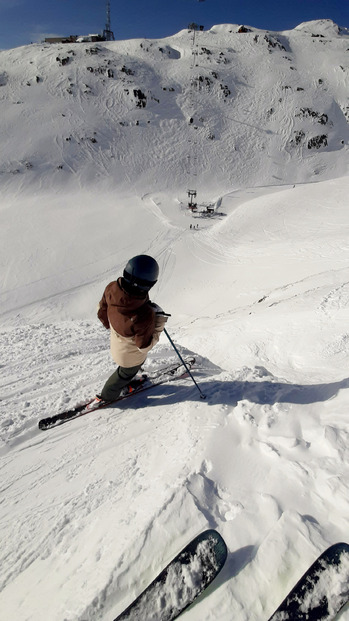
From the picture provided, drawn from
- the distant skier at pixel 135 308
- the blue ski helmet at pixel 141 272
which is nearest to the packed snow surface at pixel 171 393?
the distant skier at pixel 135 308

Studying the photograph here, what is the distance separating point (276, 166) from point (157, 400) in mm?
33745

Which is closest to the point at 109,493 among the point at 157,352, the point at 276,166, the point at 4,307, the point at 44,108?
the point at 157,352

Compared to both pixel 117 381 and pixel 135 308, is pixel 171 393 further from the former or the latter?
pixel 135 308

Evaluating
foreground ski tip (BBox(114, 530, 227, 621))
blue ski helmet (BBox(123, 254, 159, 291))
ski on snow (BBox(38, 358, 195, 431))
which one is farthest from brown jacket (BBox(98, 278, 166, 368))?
foreground ski tip (BBox(114, 530, 227, 621))

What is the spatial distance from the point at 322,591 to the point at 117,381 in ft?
9.48

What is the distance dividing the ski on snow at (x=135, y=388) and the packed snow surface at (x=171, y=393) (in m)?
0.12

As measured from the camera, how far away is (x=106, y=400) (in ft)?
13.8

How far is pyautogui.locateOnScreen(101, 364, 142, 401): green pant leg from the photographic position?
3.88m

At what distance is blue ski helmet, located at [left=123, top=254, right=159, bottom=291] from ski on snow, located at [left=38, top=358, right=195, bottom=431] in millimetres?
2093

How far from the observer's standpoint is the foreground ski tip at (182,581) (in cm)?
170

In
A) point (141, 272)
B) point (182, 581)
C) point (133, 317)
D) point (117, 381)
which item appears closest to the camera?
point (182, 581)

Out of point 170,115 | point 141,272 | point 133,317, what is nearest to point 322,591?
point 133,317

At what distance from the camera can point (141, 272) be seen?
2.87 meters

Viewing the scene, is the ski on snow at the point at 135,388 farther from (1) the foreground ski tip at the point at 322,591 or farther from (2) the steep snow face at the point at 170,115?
(2) the steep snow face at the point at 170,115
